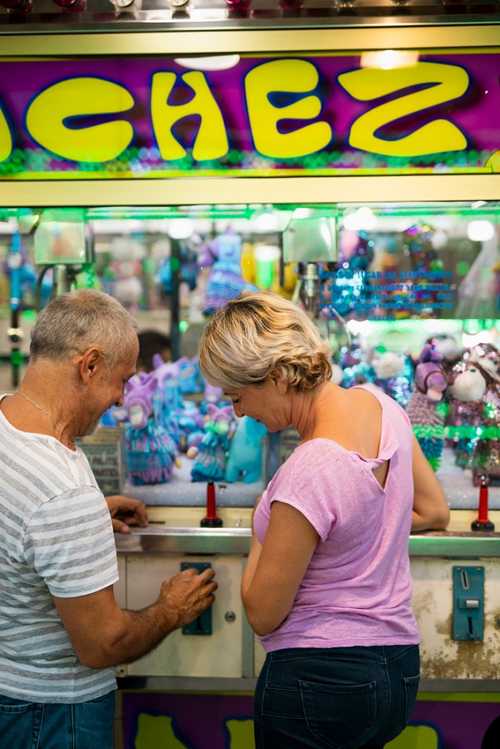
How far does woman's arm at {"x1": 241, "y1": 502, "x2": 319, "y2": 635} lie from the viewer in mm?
1410

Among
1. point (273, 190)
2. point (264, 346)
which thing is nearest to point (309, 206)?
point (273, 190)

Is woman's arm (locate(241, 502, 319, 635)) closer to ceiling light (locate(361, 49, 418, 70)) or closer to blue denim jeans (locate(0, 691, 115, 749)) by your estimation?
blue denim jeans (locate(0, 691, 115, 749))

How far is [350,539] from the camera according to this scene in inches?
57.2

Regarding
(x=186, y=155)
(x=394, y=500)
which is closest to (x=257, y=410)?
(x=394, y=500)

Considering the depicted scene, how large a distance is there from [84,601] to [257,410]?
472 millimetres

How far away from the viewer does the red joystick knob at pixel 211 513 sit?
2348 millimetres

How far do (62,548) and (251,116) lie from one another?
1.54m

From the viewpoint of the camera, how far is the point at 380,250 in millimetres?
2666

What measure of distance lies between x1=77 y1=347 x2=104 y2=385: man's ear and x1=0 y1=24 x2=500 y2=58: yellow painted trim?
1274mm

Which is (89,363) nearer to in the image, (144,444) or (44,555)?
(44,555)

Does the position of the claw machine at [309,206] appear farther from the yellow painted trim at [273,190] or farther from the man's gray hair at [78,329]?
the man's gray hair at [78,329]

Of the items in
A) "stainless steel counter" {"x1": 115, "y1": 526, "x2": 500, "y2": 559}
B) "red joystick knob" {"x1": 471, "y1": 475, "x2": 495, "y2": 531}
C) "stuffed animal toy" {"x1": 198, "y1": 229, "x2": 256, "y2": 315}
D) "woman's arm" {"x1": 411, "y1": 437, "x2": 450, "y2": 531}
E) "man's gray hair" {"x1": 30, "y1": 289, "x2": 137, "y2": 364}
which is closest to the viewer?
"man's gray hair" {"x1": 30, "y1": 289, "x2": 137, "y2": 364}

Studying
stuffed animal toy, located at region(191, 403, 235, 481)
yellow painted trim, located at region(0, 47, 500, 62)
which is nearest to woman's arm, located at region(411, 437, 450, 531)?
stuffed animal toy, located at region(191, 403, 235, 481)

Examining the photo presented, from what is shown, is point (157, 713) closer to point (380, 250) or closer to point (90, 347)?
point (90, 347)
